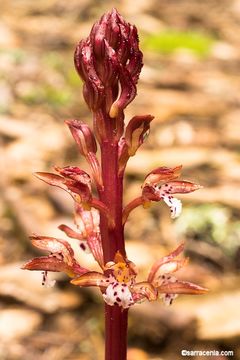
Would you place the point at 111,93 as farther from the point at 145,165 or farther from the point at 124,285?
the point at 145,165

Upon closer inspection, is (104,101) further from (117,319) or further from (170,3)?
(170,3)

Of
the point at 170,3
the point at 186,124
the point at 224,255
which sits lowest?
the point at 224,255

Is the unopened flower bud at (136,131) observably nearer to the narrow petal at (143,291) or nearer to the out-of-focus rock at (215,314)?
the narrow petal at (143,291)

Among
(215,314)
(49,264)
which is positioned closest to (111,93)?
(49,264)

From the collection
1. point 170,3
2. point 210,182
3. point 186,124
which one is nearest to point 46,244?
point 210,182

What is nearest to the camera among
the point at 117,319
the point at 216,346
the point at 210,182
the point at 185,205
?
the point at 117,319

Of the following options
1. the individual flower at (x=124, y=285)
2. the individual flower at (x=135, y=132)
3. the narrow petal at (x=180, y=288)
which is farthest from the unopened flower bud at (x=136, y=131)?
the narrow petal at (x=180, y=288)
